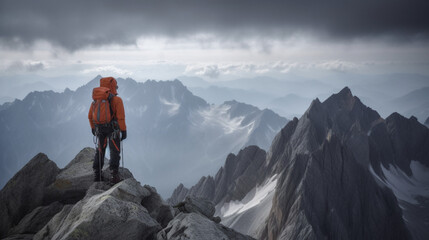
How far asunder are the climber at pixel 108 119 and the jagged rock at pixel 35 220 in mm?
2773

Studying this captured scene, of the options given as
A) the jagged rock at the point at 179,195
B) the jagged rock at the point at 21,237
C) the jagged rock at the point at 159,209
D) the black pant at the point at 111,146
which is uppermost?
the black pant at the point at 111,146

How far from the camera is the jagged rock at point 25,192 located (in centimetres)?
1495

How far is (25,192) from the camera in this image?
16.0 meters

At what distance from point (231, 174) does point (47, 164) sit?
106m

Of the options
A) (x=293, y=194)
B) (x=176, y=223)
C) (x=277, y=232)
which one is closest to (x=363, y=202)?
(x=293, y=194)

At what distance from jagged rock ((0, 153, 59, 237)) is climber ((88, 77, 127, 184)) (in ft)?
12.4

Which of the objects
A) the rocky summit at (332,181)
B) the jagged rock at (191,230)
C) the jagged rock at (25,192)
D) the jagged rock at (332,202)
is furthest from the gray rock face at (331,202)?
the jagged rock at (25,192)

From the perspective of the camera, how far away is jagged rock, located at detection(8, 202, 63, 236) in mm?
13641

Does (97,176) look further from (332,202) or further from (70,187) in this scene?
(332,202)

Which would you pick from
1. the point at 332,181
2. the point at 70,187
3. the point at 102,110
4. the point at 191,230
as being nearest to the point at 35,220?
the point at 70,187

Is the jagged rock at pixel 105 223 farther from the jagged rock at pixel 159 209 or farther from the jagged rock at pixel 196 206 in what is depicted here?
the jagged rock at pixel 196 206

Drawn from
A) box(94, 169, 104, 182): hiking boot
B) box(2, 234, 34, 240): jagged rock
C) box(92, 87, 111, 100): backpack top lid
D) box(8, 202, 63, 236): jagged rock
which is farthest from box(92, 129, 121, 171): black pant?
box(2, 234, 34, 240): jagged rock

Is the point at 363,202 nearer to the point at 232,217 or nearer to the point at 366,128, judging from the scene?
the point at 232,217

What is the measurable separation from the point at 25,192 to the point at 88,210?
8.80m
